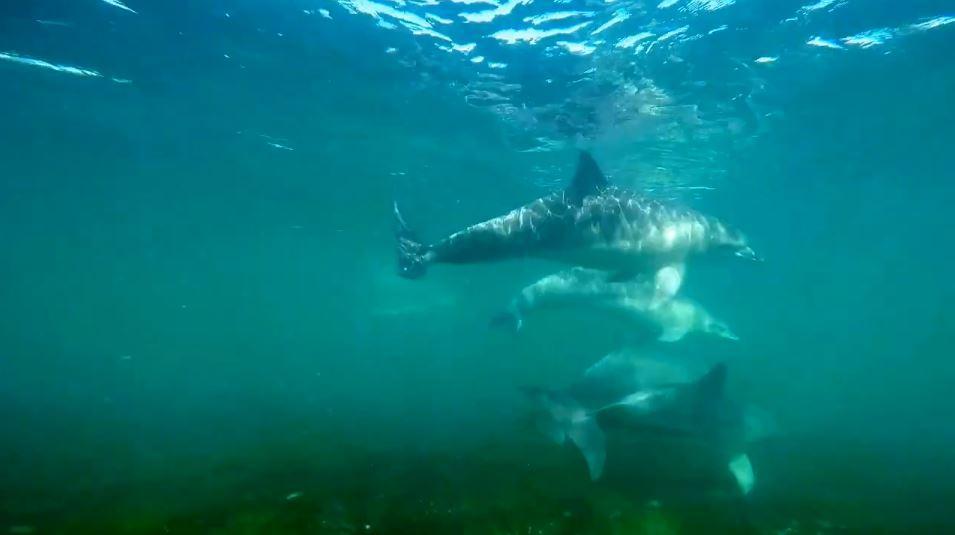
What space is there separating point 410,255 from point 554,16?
6785 mm

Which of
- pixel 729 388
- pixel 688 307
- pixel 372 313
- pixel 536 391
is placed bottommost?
pixel 372 313

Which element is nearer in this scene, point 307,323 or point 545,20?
point 545,20

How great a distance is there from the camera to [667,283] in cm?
1639

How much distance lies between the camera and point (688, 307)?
1917 cm

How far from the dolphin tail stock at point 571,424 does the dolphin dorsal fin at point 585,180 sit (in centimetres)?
357

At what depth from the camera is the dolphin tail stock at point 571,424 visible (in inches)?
370

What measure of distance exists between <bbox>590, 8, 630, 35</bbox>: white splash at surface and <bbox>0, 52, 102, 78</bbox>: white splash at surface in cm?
1521

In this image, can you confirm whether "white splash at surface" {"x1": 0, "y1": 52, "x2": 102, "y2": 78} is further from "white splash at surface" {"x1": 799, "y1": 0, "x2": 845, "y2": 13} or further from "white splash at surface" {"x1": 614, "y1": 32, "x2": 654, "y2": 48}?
"white splash at surface" {"x1": 799, "y1": 0, "x2": 845, "y2": 13}

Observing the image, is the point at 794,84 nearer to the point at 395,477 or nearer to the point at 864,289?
the point at 395,477

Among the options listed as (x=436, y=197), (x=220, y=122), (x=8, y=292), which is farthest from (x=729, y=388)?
(x=8, y=292)

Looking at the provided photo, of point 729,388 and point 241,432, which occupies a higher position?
point 241,432

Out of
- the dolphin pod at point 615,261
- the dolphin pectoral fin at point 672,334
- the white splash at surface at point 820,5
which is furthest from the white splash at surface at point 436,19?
the dolphin pectoral fin at point 672,334

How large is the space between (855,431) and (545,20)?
1510 centimetres

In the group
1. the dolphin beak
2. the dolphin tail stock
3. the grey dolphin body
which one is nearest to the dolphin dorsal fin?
the grey dolphin body
